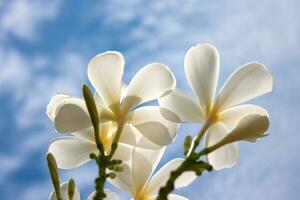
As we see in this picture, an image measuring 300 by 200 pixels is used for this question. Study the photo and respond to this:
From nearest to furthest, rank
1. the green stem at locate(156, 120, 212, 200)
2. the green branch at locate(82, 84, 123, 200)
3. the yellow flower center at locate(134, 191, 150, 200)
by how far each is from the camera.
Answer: the green stem at locate(156, 120, 212, 200) → the green branch at locate(82, 84, 123, 200) → the yellow flower center at locate(134, 191, 150, 200)

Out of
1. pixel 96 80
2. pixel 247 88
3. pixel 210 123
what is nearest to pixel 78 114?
pixel 96 80

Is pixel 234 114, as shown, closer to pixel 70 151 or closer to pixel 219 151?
pixel 219 151

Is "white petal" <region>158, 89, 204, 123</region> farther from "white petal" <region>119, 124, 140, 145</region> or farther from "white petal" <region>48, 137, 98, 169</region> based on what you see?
"white petal" <region>48, 137, 98, 169</region>

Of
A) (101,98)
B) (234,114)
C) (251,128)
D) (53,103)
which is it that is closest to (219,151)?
(234,114)

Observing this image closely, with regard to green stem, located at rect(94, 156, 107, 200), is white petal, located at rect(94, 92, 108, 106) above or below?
above

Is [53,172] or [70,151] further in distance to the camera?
[70,151]

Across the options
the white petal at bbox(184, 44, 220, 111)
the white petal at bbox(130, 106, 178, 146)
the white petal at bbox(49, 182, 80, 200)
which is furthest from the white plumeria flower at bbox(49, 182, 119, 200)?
the white petal at bbox(184, 44, 220, 111)

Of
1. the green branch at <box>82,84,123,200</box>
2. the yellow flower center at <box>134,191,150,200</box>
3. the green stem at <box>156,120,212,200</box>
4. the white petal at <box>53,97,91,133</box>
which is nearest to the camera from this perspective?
the green stem at <box>156,120,212,200</box>

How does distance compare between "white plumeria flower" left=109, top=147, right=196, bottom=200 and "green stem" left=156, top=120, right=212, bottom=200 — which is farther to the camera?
"white plumeria flower" left=109, top=147, right=196, bottom=200
